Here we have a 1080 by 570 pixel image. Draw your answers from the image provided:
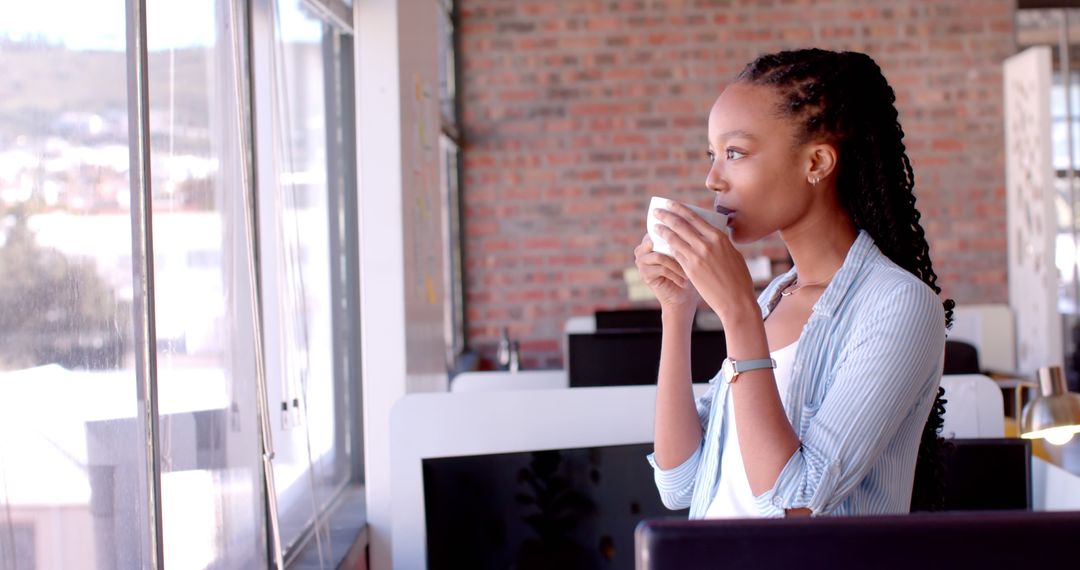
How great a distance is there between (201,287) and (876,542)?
123cm

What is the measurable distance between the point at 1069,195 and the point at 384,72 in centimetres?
456

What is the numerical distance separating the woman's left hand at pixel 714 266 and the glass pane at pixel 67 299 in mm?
624

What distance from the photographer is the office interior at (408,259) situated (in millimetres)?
1228

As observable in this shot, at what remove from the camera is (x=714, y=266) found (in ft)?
3.69

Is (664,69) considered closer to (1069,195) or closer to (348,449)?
(1069,195)

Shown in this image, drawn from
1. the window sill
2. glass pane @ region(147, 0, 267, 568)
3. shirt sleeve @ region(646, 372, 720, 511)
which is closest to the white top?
shirt sleeve @ region(646, 372, 720, 511)

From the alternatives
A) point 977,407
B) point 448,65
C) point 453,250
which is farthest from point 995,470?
point 448,65

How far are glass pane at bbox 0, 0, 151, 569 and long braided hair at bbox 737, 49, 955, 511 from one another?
2.32ft

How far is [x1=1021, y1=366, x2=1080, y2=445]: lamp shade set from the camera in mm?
2047

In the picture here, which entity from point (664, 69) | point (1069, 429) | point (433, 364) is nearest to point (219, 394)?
point (1069, 429)

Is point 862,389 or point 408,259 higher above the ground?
point 408,259

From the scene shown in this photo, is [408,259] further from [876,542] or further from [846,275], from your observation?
[876,542]

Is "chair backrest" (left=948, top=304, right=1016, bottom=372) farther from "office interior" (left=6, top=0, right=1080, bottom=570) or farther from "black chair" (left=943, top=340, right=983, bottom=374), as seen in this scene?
"black chair" (left=943, top=340, right=983, bottom=374)

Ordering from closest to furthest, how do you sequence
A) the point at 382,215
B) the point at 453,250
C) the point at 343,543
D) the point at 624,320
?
1. the point at 343,543
2. the point at 382,215
3. the point at 624,320
4. the point at 453,250
